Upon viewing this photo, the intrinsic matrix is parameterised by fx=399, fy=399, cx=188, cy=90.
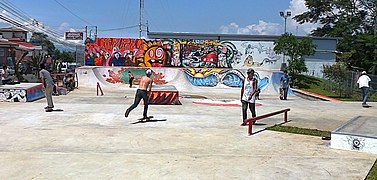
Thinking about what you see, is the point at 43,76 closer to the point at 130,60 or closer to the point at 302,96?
the point at 302,96

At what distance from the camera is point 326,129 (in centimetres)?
1119

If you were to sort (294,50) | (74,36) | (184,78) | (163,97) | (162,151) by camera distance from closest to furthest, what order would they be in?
(162,151), (163,97), (184,78), (294,50), (74,36)

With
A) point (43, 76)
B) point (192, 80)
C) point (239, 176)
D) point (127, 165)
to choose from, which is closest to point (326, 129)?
point (239, 176)

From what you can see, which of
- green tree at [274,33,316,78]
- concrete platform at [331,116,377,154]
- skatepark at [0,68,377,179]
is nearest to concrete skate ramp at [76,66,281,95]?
green tree at [274,33,316,78]

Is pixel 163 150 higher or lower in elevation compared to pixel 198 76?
lower

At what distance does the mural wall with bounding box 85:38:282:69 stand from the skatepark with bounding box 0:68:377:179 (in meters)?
29.3

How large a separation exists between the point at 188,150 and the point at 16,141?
3607 mm

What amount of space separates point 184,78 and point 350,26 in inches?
1218

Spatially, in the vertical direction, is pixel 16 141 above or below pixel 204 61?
below

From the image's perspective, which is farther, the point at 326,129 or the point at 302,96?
the point at 302,96

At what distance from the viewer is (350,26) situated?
181ft

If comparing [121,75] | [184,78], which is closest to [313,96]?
[184,78]

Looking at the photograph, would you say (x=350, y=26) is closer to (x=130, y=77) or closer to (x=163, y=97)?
(x=130, y=77)

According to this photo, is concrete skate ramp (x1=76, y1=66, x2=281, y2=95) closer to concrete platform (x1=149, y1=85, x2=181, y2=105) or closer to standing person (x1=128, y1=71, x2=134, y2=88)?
standing person (x1=128, y1=71, x2=134, y2=88)
